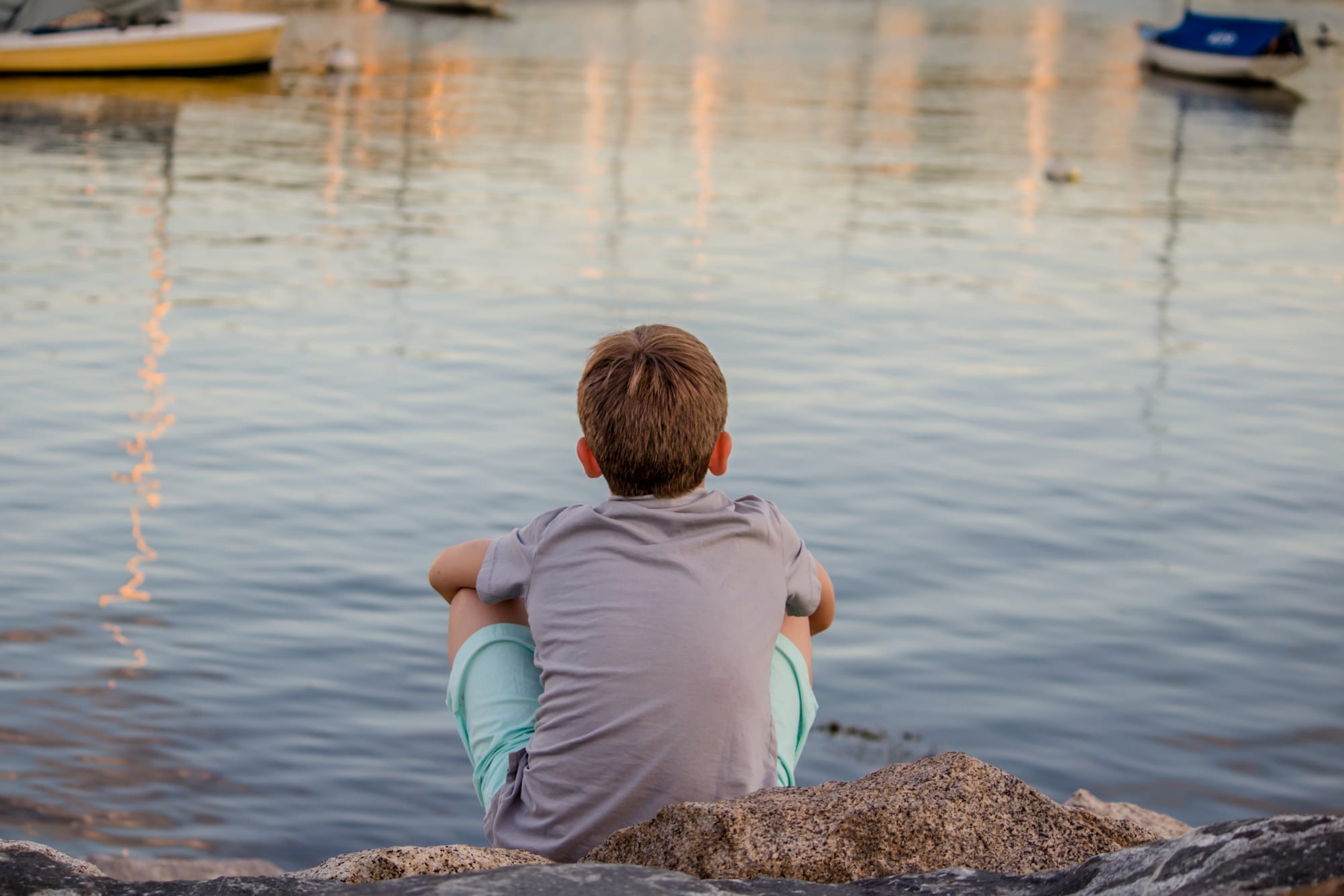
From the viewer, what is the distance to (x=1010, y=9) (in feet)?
302

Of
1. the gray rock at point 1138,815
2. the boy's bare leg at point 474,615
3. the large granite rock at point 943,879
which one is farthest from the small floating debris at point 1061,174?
the large granite rock at point 943,879

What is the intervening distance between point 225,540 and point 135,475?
1214mm

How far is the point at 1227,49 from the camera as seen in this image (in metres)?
44.8

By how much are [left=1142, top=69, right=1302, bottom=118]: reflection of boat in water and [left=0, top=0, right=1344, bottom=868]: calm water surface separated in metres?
15.8

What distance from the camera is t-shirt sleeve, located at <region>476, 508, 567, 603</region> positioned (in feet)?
9.96

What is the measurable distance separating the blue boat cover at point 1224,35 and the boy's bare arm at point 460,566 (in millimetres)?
44055

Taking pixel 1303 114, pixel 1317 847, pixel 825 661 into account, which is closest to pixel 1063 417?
pixel 825 661

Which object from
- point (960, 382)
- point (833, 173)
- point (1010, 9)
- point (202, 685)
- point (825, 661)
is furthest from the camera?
point (1010, 9)

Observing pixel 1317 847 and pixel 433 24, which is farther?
pixel 433 24

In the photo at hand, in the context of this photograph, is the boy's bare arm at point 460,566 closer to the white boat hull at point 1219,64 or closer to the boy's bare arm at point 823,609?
the boy's bare arm at point 823,609

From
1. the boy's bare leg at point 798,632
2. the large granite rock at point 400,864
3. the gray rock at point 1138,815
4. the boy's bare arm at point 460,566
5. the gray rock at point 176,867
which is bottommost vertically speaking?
the gray rock at point 176,867

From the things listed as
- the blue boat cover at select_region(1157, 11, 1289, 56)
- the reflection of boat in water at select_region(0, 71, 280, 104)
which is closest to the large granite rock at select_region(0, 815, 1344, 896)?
the reflection of boat in water at select_region(0, 71, 280, 104)

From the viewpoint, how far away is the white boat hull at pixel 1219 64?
43062 mm

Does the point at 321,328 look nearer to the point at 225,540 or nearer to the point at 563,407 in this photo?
the point at 563,407
